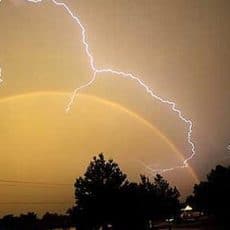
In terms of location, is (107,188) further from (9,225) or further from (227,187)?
(9,225)

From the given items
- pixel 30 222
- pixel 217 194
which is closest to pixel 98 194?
pixel 217 194

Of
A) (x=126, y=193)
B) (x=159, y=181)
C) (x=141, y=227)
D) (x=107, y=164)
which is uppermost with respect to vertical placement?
(x=159, y=181)

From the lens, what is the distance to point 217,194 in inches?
2800

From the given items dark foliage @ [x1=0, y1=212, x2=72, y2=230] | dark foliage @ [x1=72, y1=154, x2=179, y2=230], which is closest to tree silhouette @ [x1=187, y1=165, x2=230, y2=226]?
dark foliage @ [x1=72, y1=154, x2=179, y2=230]

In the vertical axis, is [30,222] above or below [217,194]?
above

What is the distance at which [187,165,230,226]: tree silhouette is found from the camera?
64000 millimetres

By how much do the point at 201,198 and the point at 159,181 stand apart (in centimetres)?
1263

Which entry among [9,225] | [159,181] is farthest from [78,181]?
[9,225]

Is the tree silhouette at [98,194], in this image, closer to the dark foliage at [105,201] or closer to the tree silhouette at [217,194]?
the dark foliage at [105,201]

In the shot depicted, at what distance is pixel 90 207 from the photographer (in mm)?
40219

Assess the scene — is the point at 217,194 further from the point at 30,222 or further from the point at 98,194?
the point at 30,222

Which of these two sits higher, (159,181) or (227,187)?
(159,181)

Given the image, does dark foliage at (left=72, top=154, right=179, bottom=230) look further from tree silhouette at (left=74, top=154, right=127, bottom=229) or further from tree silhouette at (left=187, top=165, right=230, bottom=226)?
tree silhouette at (left=187, top=165, right=230, bottom=226)

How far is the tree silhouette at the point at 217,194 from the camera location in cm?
6400
